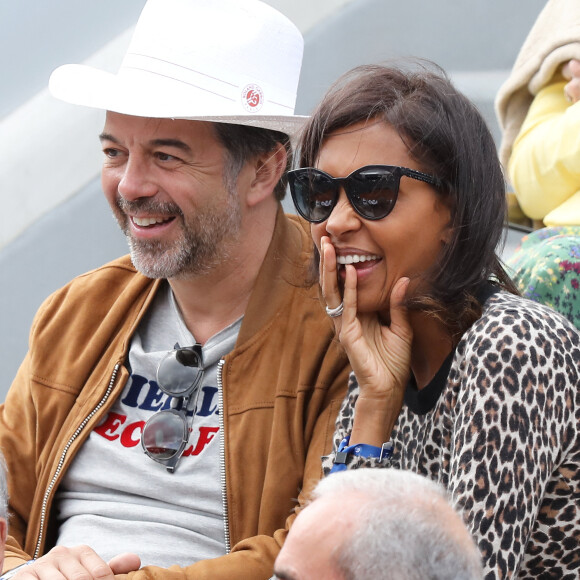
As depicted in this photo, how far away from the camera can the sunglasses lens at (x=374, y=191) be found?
211cm

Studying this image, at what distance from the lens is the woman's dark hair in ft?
6.99

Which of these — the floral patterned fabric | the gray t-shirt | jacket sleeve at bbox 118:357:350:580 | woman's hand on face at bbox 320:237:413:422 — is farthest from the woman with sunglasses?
the gray t-shirt

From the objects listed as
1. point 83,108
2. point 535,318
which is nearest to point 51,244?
point 83,108

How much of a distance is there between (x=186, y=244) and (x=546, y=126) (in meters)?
1.39

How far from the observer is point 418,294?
2.16m

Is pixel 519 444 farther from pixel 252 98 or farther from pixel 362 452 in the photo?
pixel 252 98

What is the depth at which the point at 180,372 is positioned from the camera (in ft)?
8.96

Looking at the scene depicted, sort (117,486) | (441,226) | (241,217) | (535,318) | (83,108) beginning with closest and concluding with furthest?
(535,318) < (441,226) < (117,486) < (241,217) < (83,108)

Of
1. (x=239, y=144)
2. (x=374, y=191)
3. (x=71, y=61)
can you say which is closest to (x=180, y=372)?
(x=239, y=144)

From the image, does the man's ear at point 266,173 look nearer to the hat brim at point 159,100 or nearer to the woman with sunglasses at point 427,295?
the hat brim at point 159,100

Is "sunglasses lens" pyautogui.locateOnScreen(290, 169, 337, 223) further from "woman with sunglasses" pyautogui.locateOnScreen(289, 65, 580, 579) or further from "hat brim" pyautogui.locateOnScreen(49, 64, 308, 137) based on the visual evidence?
"hat brim" pyautogui.locateOnScreen(49, 64, 308, 137)

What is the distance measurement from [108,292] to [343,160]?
1088 mm

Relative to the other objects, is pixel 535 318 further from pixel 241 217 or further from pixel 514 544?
pixel 241 217

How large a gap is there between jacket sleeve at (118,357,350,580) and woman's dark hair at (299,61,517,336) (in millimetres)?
507
